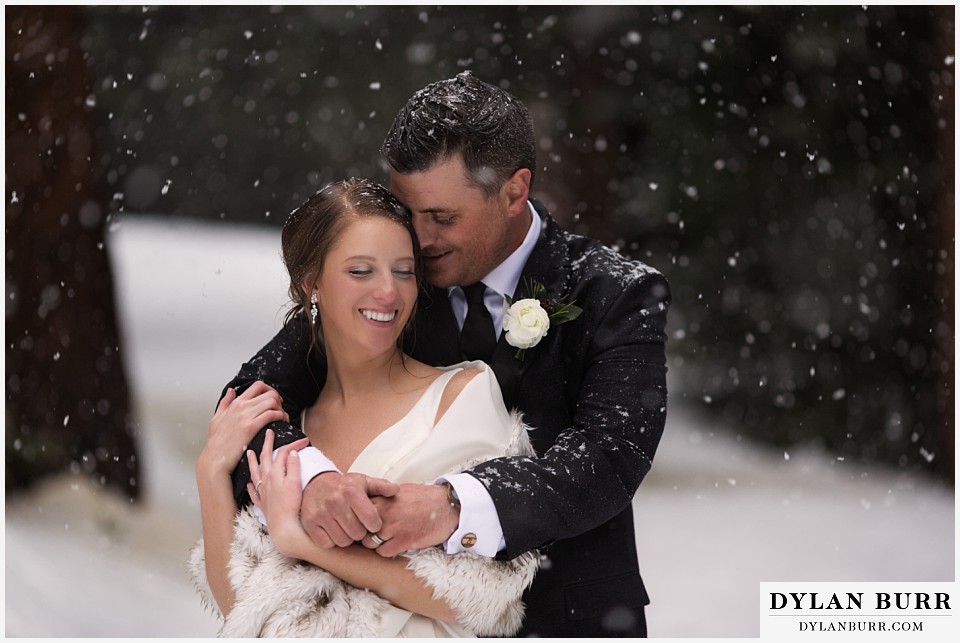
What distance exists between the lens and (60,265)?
512 cm

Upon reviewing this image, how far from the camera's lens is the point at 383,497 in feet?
6.43

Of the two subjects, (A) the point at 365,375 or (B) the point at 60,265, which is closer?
(A) the point at 365,375

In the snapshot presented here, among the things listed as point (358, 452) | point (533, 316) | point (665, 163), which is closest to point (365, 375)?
point (358, 452)

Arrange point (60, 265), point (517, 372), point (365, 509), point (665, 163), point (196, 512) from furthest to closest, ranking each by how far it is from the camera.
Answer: point (665, 163) → point (196, 512) → point (60, 265) → point (517, 372) → point (365, 509)

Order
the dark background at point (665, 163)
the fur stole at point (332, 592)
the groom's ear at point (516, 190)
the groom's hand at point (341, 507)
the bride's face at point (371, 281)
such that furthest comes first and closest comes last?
the dark background at point (665, 163) < the groom's ear at point (516, 190) < the bride's face at point (371, 281) < the fur stole at point (332, 592) < the groom's hand at point (341, 507)

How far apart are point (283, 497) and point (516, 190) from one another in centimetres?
87

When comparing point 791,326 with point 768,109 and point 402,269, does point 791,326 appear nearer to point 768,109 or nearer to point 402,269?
point 768,109

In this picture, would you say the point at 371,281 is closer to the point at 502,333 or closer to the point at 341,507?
the point at 502,333

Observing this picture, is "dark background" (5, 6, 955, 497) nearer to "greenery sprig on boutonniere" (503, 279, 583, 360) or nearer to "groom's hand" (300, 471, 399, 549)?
"greenery sprig on boutonniere" (503, 279, 583, 360)

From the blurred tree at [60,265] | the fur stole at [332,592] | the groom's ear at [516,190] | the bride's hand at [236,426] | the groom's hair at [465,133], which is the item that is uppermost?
the blurred tree at [60,265]

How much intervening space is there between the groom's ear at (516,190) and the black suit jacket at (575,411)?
13 centimetres

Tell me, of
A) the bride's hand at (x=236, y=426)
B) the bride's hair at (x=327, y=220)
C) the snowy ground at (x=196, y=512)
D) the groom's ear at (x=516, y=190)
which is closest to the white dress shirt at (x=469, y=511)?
the bride's hand at (x=236, y=426)

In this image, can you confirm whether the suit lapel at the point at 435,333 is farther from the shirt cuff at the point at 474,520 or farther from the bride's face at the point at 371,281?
the shirt cuff at the point at 474,520

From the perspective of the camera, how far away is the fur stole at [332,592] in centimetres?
204
